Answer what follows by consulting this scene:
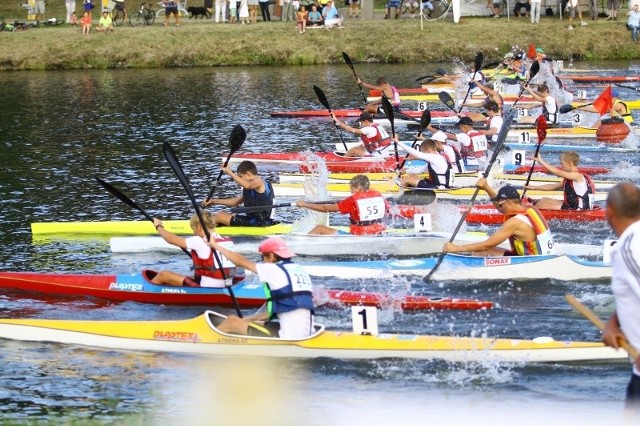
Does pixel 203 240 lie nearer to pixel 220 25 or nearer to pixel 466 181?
pixel 466 181

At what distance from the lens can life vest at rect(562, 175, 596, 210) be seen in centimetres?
1909

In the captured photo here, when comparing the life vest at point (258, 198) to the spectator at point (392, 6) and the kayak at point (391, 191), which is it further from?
the spectator at point (392, 6)

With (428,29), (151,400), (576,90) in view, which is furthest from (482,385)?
(428,29)

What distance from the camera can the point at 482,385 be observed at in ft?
40.0

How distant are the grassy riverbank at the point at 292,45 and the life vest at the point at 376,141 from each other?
802 inches

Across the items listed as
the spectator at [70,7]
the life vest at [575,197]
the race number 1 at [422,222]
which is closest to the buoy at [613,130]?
the life vest at [575,197]

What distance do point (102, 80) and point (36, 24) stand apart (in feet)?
28.5

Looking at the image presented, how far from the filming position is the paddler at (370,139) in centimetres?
2409

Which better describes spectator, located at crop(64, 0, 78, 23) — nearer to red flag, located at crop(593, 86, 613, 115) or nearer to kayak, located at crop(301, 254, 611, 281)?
red flag, located at crop(593, 86, 613, 115)

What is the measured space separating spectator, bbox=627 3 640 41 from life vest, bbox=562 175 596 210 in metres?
27.3

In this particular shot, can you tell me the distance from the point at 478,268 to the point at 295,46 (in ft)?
96.1

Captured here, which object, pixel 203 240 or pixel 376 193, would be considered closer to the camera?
pixel 203 240

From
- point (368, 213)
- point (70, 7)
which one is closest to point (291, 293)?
point (368, 213)

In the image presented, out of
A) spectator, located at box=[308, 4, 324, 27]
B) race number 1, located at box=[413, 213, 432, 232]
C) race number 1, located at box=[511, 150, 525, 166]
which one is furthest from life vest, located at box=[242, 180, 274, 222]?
spectator, located at box=[308, 4, 324, 27]
